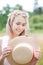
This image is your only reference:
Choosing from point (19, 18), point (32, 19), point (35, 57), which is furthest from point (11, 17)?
point (35, 57)

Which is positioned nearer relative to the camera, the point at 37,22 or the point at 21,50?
the point at 21,50

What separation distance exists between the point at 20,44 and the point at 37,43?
4.8 inches

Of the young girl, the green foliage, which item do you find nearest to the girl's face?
the young girl

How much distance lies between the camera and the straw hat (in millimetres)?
1213

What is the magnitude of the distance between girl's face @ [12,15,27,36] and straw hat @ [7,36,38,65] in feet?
0.18

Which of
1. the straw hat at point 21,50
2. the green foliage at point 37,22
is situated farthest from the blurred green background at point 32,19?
the straw hat at point 21,50

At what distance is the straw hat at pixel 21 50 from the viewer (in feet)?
3.98

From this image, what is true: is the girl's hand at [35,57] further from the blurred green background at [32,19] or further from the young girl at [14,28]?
the blurred green background at [32,19]

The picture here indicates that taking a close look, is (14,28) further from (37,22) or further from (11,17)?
(37,22)

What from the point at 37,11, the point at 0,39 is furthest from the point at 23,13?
the point at 0,39

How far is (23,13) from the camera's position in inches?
50.8

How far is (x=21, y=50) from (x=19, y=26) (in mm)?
170

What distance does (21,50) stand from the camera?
1.22 m

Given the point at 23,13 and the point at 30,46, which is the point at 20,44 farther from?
the point at 23,13
